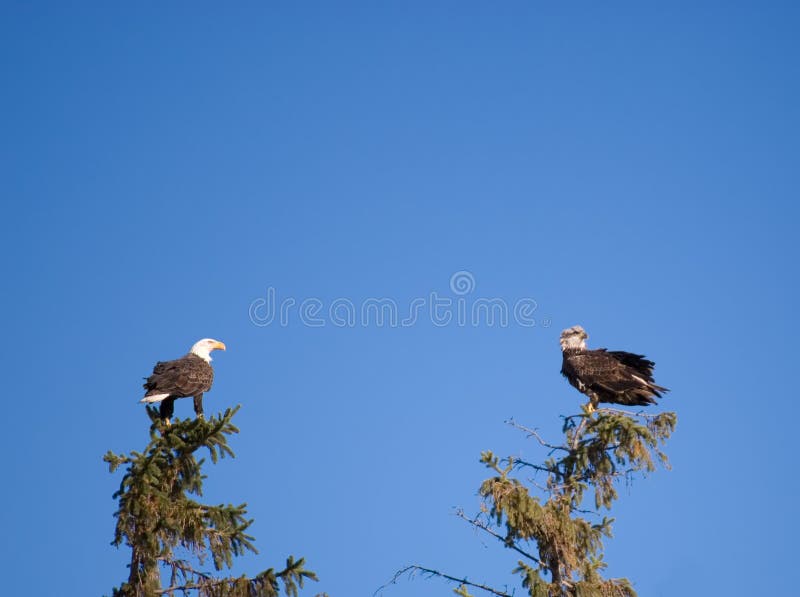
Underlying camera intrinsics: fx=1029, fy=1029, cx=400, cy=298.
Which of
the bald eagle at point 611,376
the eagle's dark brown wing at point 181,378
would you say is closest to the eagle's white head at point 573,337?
the bald eagle at point 611,376

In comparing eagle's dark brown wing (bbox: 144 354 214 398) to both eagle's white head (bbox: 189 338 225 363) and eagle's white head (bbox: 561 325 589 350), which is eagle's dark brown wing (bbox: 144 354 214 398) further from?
eagle's white head (bbox: 561 325 589 350)

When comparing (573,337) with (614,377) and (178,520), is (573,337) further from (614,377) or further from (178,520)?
(178,520)

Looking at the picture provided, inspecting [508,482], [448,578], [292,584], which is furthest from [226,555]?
[508,482]

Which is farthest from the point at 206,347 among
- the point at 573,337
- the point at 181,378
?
the point at 573,337

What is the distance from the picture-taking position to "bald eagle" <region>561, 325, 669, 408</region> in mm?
17781

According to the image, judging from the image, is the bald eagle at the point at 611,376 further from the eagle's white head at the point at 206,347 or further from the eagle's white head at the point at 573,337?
the eagle's white head at the point at 206,347

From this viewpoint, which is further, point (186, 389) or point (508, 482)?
point (186, 389)

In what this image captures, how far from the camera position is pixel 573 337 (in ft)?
63.3

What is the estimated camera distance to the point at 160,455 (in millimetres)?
13055

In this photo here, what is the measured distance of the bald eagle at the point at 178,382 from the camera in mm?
17547

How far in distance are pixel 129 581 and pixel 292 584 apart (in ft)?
6.66

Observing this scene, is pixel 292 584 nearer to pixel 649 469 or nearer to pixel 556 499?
pixel 556 499

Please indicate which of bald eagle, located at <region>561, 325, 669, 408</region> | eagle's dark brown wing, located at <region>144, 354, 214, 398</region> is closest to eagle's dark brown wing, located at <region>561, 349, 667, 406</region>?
bald eagle, located at <region>561, 325, 669, 408</region>

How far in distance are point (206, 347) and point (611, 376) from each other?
7.69 metres
